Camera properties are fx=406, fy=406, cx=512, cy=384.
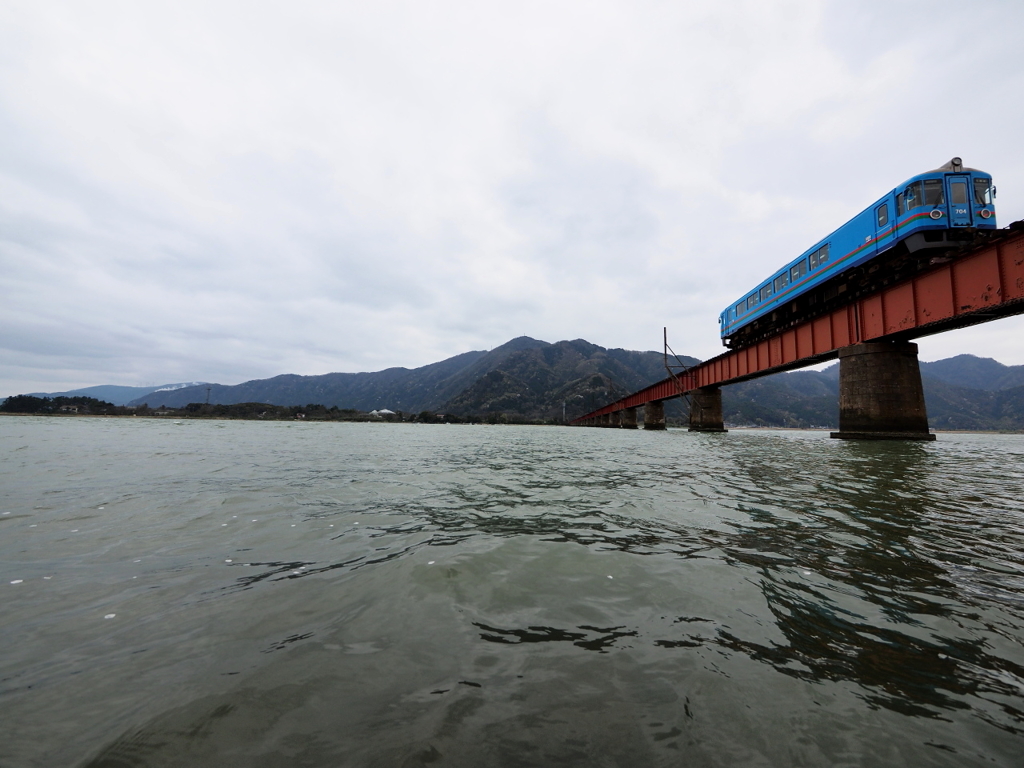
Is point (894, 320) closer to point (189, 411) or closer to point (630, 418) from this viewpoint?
point (630, 418)

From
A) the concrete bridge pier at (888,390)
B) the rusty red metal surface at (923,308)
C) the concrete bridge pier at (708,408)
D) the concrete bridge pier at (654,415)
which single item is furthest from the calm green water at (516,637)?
the concrete bridge pier at (654,415)

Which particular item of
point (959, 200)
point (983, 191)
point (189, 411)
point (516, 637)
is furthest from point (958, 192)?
point (189, 411)

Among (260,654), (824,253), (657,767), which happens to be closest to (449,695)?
(657,767)

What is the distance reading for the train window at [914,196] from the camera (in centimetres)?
1903

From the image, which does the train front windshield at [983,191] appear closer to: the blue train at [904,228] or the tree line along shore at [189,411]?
the blue train at [904,228]

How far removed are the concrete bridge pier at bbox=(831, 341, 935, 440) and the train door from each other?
657cm

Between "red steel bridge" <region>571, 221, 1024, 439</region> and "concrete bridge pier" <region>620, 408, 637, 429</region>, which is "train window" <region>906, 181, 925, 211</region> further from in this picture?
"concrete bridge pier" <region>620, 408, 637, 429</region>

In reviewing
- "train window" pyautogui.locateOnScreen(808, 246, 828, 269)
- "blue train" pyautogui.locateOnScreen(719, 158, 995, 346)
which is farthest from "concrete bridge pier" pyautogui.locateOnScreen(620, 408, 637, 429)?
"train window" pyautogui.locateOnScreen(808, 246, 828, 269)

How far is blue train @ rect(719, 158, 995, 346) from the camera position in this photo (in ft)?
61.5

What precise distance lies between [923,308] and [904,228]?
156 inches

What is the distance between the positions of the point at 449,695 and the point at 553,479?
9453 mm

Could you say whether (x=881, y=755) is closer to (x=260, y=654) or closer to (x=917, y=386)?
(x=260, y=654)

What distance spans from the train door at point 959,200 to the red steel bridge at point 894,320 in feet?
3.81

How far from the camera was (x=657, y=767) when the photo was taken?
196 centimetres
